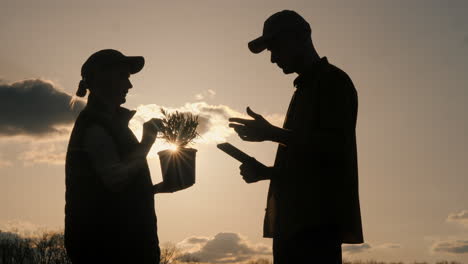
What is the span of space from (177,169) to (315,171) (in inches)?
69.0

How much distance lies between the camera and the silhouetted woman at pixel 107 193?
490 cm

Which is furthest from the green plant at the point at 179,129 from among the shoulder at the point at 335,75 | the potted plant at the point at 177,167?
the shoulder at the point at 335,75

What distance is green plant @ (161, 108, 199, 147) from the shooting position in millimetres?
6195

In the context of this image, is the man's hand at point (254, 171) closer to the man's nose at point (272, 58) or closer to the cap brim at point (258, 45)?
the man's nose at point (272, 58)

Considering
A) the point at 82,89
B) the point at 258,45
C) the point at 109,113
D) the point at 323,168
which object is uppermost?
the point at 258,45

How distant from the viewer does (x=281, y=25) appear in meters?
4.76

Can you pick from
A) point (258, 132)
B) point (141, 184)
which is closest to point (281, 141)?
point (258, 132)

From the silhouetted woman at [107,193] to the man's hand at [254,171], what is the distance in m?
0.98

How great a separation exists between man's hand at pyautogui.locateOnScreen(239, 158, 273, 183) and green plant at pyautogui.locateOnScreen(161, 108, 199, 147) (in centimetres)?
148

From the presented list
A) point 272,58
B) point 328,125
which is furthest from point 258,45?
point 328,125

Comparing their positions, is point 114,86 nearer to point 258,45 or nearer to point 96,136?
point 96,136

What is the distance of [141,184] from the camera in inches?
206

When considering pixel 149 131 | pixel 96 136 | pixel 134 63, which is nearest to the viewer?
pixel 96 136

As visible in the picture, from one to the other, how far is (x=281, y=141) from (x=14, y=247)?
35141mm
